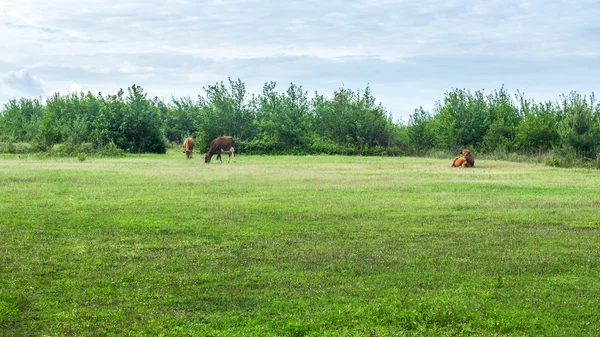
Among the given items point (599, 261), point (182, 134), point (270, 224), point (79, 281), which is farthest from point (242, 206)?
point (182, 134)

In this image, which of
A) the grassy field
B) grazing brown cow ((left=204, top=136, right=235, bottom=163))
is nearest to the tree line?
grazing brown cow ((left=204, top=136, right=235, bottom=163))

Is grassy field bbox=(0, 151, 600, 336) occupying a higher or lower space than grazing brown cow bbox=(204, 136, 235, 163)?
lower

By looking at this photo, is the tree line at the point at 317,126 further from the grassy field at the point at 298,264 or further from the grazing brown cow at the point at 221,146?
the grassy field at the point at 298,264

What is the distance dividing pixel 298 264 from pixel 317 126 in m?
51.8

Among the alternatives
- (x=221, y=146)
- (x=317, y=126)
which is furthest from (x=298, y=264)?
(x=317, y=126)

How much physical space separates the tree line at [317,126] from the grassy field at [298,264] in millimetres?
31732

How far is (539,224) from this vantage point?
13961 millimetres

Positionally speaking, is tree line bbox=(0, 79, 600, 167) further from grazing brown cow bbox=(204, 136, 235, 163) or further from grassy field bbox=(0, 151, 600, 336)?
grassy field bbox=(0, 151, 600, 336)

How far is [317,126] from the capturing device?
61.3 meters

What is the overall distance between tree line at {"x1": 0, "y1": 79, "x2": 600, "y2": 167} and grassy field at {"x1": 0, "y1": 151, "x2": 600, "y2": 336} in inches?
1249

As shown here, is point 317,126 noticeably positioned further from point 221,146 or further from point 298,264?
point 298,264

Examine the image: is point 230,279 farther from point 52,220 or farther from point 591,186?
point 591,186

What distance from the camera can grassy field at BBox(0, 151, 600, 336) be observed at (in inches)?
284

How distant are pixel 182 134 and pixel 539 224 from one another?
61.8 m
